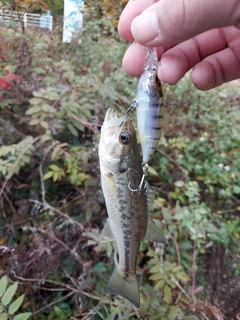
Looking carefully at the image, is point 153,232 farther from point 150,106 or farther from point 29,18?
point 29,18

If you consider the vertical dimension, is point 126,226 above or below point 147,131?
below

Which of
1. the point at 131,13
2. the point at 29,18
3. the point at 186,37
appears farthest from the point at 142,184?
the point at 29,18

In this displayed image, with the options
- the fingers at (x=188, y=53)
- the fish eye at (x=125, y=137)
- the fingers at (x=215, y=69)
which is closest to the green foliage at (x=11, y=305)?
the fish eye at (x=125, y=137)

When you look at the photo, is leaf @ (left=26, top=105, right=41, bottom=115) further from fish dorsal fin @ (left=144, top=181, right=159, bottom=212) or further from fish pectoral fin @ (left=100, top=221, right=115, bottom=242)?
fish dorsal fin @ (left=144, top=181, right=159, bottom=212)

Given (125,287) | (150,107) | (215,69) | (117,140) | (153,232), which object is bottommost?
(125,287)

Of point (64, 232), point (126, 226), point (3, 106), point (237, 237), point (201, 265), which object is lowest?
point (201, 265)

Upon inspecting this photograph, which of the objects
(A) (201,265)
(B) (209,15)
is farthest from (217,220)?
(B) (209,15)

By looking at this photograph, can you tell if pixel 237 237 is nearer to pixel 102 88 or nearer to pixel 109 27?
pixel 102 88
